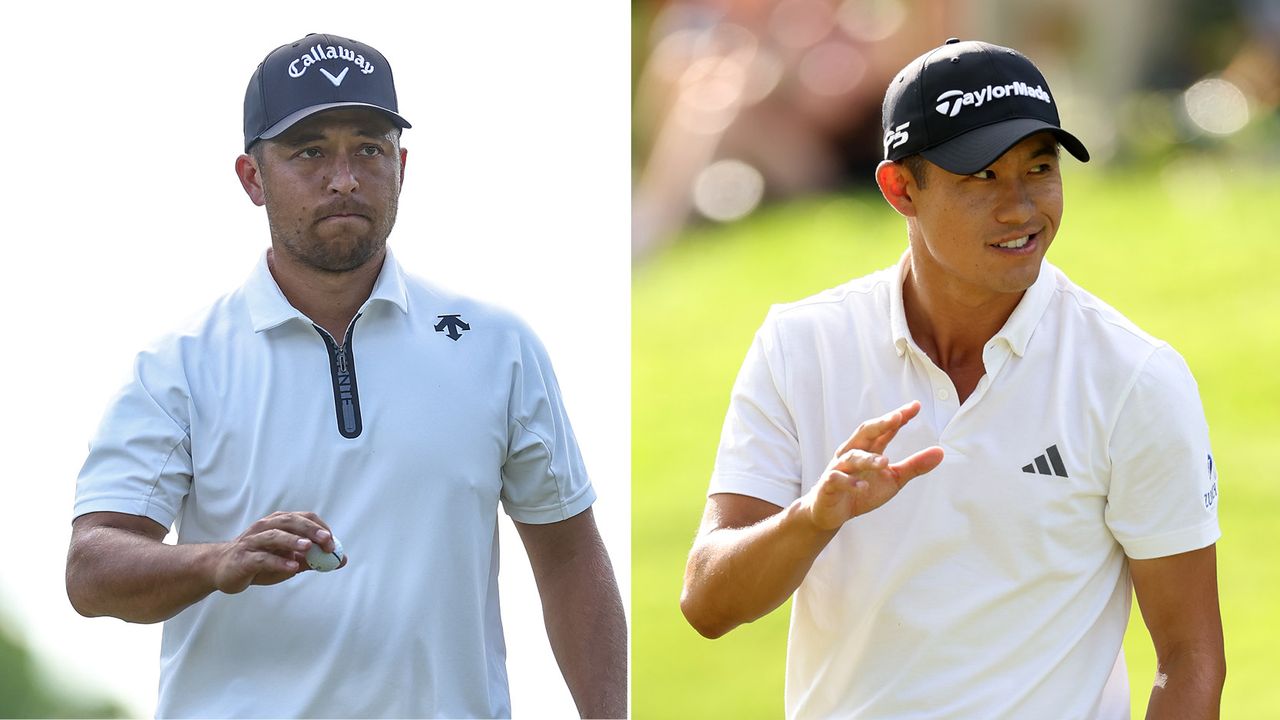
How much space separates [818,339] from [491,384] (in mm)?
570

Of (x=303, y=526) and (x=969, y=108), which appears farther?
(x=969, y=108)

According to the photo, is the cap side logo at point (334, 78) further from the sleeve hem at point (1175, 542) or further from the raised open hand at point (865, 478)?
the sleeve hem at point (1175, 542)

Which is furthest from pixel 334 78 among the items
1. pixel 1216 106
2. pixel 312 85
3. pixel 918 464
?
pixel 1216 106

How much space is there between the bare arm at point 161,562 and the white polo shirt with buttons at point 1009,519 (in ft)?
2.52

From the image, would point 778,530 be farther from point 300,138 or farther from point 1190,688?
point 300,138

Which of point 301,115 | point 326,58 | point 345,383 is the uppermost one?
point 326,58

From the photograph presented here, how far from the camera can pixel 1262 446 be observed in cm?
589

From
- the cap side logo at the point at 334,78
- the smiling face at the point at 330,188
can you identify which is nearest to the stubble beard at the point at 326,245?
the smiling face at the point at 330,188

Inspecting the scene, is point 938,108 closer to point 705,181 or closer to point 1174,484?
point 1174,484

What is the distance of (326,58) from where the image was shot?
9.40 feet

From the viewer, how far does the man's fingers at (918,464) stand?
7.89ft

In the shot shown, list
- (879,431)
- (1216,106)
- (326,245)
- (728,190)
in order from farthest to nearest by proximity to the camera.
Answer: (728,190) → (1216,106) → (326,245) → (879,431)

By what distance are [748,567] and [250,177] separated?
1.12m

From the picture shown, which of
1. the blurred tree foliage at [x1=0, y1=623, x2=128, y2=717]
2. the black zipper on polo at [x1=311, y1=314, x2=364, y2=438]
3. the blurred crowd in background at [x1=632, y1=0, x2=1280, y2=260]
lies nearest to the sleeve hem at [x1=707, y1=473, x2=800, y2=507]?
the black zipper on polo at [x1=311, y1=314, x2=364, y2=438]
